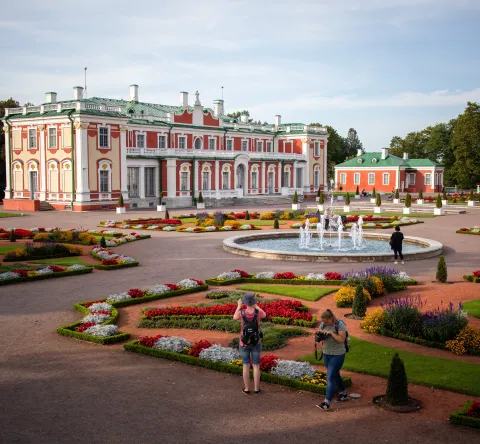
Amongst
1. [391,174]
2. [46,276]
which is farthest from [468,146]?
[46,276]

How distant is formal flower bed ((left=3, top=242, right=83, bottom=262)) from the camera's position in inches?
862

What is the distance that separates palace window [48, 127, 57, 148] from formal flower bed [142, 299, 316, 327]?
3793cm

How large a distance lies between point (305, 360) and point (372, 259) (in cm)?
1205

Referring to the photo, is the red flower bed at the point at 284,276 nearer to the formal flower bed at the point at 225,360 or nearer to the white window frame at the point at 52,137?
the formal flower bed at the point at 225,360

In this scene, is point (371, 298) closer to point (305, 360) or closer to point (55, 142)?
point (305, 360)

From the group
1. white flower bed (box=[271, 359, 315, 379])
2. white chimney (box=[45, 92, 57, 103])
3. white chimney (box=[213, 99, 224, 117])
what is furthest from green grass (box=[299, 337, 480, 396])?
white chimney (box=[213, 99, 224, 117])

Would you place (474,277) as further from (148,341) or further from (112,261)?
(112,261)

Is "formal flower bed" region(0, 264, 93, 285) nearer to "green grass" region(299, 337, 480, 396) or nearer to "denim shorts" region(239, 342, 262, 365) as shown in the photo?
"green grass" region(299, 337, 480, 396)

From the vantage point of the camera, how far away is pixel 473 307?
14.0 metres

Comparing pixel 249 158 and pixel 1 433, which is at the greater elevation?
pixel 249 158

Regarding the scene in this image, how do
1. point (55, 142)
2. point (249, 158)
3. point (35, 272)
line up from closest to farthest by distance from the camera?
1. point (35, 272)
2. point (55, 142)
3. point (249, 158)

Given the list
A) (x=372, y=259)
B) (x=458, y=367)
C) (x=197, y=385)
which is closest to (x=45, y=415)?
(x=197, y=385)

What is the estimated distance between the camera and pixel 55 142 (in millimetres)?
48594

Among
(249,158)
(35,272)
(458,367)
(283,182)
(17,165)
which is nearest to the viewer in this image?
(458,367)
